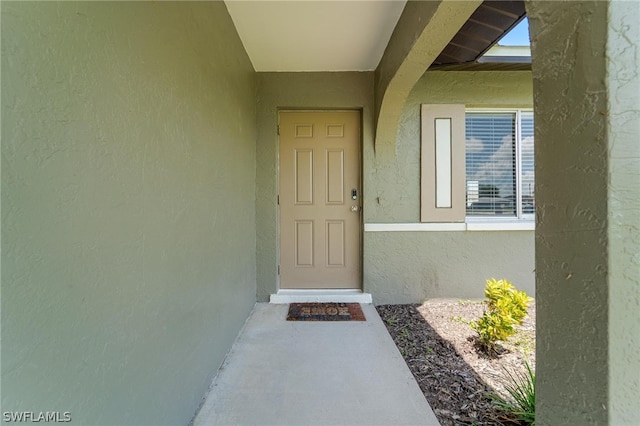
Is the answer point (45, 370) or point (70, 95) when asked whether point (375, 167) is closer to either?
point (70, 95)

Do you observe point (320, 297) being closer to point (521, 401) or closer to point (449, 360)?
point (449, 360)

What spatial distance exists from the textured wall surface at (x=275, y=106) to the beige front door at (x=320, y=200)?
0.39 feet

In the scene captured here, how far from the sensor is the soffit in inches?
79.5

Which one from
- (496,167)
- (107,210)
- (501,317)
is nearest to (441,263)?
(501,317)

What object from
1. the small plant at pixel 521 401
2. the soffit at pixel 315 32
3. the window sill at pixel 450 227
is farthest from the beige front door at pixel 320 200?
the small plant at pixel 521 401

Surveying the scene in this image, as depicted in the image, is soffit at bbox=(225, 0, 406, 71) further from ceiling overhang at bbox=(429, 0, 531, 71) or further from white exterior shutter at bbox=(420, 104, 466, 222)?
white exterior shutter at bbox=(420, 104, 466, 222)

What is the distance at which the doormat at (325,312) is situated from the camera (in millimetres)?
2635

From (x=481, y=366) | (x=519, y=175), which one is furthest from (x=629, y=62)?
(x=519, y=175)

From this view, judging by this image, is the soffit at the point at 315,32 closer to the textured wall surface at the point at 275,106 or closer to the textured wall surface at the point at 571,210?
the textured wall surface at the point at 275,106

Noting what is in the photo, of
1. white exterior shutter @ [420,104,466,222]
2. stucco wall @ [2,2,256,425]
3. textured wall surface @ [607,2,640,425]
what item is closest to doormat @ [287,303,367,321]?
stucco wall @ [2,2,256,425]

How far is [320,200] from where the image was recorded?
10.4ft

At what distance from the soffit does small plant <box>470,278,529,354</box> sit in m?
2.34

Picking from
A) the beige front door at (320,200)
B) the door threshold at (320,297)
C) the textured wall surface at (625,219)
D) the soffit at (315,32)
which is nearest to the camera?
the textured wall surface at (625,219)

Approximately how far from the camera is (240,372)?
1.80 metres
